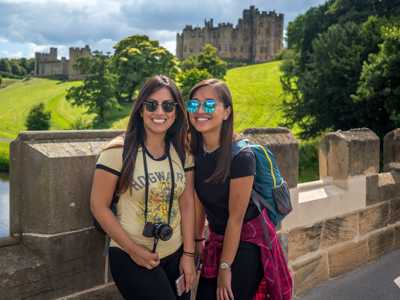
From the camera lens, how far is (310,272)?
→ 205 inches

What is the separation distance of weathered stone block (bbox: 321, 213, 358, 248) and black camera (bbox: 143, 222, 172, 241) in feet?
10.00

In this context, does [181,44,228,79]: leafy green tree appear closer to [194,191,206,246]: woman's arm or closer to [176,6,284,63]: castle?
[176,6,284,63]: castle

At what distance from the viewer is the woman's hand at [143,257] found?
268cm

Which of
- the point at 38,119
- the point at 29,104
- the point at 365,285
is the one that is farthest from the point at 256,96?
the point at 365,285

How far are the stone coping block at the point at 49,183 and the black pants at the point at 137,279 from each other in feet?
1.27

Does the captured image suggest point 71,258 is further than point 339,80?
No

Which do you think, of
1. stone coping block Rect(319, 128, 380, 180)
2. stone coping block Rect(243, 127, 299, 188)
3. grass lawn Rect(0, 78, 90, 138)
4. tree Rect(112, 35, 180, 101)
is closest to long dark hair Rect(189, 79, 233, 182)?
stone coping block Rect(243, 127, 299, 188)

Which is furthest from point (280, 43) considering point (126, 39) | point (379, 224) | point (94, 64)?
point (379, 224)

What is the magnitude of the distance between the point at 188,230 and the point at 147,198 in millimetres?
422

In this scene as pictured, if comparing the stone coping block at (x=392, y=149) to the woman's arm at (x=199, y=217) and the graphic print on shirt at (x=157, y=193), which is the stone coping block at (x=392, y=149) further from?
the graphic print on shirt at (x=157, y=193)

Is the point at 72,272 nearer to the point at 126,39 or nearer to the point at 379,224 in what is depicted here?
the point at 379,224

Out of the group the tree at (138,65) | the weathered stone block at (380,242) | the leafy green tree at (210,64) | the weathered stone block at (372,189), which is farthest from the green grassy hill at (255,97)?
the weathered stone block at (372,189)

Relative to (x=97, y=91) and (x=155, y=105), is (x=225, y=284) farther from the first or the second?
(x=97, y=91)

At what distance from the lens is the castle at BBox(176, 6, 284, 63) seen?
377 ft
